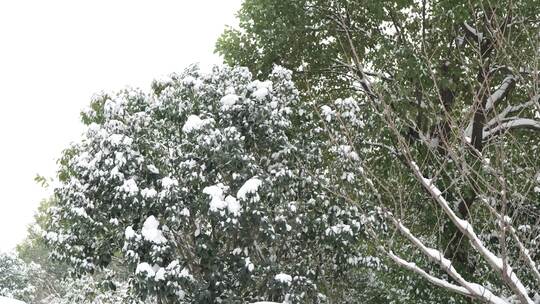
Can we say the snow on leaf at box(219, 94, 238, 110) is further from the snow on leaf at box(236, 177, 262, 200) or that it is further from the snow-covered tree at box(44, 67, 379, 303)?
the snow on leaf at box(236, 177, 262, 200)

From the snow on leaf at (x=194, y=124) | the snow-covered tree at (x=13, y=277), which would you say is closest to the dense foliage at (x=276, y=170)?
the snow on leaf at (x=194, y=124)

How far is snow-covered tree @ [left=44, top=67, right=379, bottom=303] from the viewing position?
25.4ft

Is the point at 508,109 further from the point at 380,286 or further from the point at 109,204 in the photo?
the point at 109,204

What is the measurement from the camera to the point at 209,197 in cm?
752

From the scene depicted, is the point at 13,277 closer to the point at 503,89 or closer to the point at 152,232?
the point at 152,232

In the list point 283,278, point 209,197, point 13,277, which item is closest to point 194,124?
point 209,197

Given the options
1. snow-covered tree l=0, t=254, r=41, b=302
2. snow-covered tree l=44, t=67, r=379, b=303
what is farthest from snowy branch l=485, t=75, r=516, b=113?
snow-covered tree l=0, t=254, r=41, b=302

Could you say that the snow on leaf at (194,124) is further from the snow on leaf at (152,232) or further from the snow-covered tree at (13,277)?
the snow-covered tree at (13,277)

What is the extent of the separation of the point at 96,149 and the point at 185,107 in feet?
4.98

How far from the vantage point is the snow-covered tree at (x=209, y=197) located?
773 centimetres

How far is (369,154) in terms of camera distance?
10594 mm

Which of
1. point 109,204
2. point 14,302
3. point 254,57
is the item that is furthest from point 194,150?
point 14,302

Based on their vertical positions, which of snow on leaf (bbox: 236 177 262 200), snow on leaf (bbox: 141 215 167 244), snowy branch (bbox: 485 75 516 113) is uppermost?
snowy branch (bbox: 485 75 516 113)

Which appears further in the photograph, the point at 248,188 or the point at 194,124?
the point at 194,124
